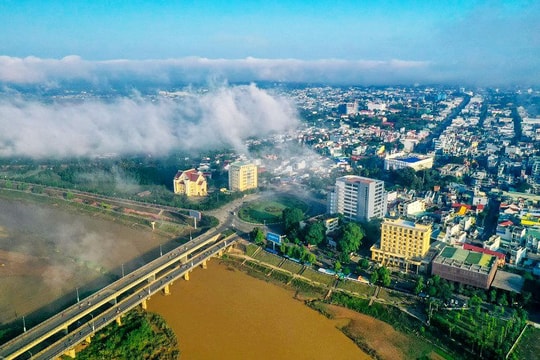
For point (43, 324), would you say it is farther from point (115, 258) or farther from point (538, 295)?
point (538, 295)

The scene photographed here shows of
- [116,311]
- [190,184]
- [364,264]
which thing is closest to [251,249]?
[364,264]

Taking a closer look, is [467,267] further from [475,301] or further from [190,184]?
[190,184]

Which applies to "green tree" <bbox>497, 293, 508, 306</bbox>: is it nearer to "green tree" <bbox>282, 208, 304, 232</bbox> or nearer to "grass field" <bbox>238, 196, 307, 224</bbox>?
"green tree" <bbox>282, 208, 304, 232</bbox>

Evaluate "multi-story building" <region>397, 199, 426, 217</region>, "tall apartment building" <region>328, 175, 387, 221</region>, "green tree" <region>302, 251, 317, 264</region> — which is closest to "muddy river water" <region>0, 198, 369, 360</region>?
"green tree" <region>302, 251, 317, 264</region>

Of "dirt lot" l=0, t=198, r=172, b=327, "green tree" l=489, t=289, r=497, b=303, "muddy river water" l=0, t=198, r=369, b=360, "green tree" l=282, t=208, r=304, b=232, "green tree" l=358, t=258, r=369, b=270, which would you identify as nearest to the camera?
"muddy river water" l=0, t=198, r=369, b=360

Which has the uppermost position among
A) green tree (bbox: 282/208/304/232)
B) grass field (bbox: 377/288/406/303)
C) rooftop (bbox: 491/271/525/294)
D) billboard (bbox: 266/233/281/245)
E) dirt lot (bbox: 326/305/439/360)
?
green tree (bbox: 282/208/304/232)

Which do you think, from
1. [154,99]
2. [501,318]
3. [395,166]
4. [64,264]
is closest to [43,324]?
[64,264]
